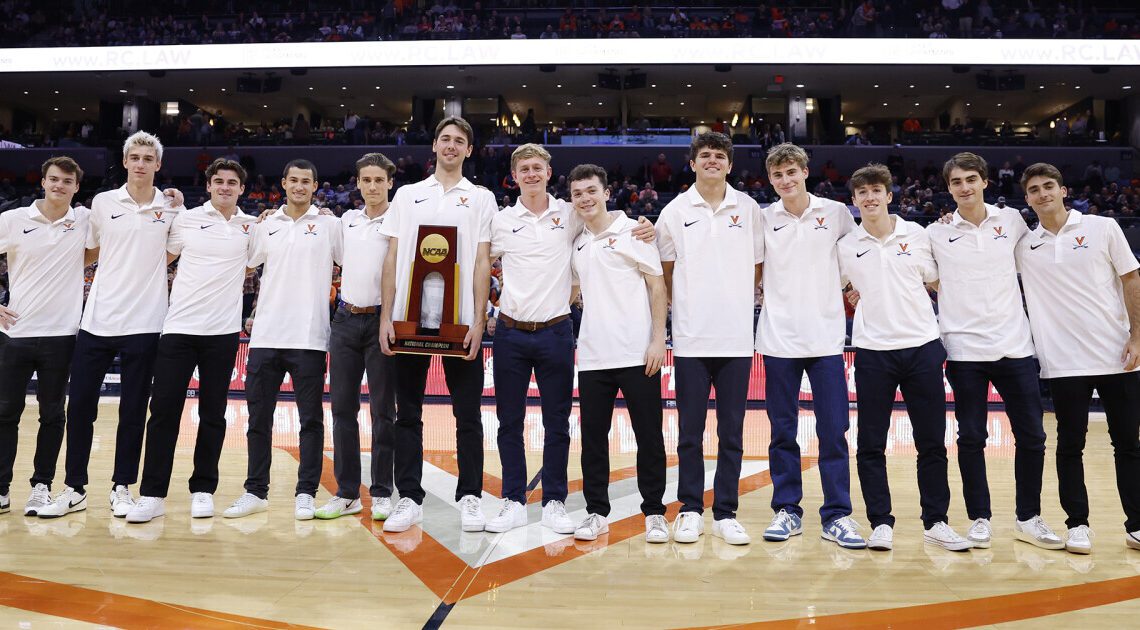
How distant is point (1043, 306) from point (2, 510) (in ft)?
17.8

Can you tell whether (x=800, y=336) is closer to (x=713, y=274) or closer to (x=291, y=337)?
(x=713, y=274)

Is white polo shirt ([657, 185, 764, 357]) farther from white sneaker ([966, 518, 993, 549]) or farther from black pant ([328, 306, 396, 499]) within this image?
black pant ([328, 306, 396, 499])

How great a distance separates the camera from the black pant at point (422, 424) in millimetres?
3928

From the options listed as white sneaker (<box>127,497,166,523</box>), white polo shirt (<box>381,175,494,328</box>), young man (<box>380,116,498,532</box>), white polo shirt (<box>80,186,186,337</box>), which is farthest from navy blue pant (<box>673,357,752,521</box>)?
white polo shirt (<box>80,186,186,337</box>)

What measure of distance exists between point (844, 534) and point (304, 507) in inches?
105

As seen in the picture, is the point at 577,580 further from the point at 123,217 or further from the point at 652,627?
the point at 123,217

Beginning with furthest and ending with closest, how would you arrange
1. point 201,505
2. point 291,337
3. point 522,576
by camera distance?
point 291,337 → point 201,505 → point 522,576

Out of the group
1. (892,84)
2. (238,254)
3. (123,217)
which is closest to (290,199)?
(238,254)

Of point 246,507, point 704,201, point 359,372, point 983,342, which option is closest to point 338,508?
point 246,507

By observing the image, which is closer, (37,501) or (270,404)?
(37,501)

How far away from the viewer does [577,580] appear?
311 cm

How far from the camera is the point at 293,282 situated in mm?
4211

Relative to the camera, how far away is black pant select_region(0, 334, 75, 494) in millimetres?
4191

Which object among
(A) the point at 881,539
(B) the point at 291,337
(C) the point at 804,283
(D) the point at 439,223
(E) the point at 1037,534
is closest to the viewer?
(A) the point at 881,539
